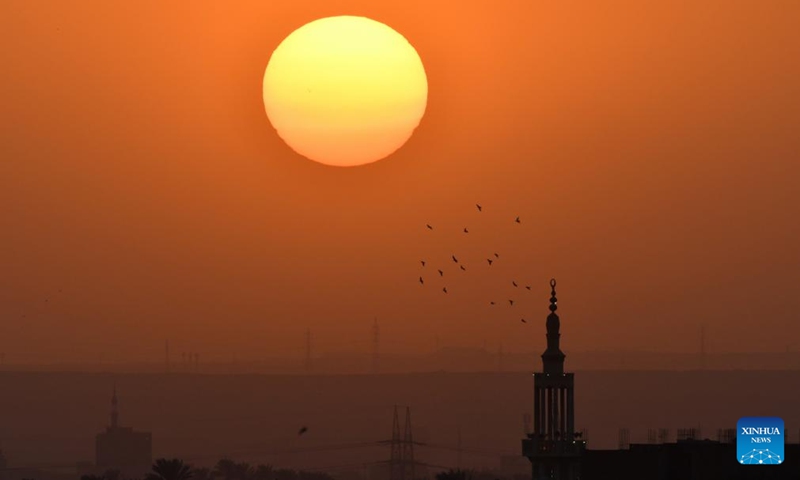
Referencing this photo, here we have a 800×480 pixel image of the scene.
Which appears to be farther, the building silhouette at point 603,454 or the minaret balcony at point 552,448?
the minaret balcony at point 552,448

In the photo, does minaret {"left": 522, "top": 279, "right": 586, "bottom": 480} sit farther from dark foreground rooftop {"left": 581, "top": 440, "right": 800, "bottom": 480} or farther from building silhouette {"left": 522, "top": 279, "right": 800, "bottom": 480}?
dark foreground rooftop {"left": 581, "top": 440, "right": 800, "bottom": 480}

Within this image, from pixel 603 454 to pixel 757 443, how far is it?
403 inches

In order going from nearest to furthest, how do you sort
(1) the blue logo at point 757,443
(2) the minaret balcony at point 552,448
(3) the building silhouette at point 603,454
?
(1) the blue logo at point 757,443 < (3) the building silhouette at point 603,454 < (2) the minaret balcony at point 552,448

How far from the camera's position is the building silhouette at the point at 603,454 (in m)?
141

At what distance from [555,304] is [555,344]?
5.30 meters

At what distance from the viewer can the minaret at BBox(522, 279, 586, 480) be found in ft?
495

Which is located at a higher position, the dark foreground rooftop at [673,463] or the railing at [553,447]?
the railing at [553,447]

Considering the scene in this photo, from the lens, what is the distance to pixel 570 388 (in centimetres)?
15288

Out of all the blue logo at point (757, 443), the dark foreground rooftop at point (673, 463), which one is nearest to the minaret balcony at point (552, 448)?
the dark foreground rooftop at point (673, 463)

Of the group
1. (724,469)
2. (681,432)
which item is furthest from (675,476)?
(681,432)

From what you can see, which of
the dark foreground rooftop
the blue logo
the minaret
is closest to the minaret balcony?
the minaret

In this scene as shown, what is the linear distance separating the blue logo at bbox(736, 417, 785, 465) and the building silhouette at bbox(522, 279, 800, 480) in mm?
464

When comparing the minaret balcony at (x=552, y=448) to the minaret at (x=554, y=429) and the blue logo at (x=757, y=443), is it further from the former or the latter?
the blue logo at (x=757, y=443)

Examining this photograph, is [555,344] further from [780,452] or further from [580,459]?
[780,452]
